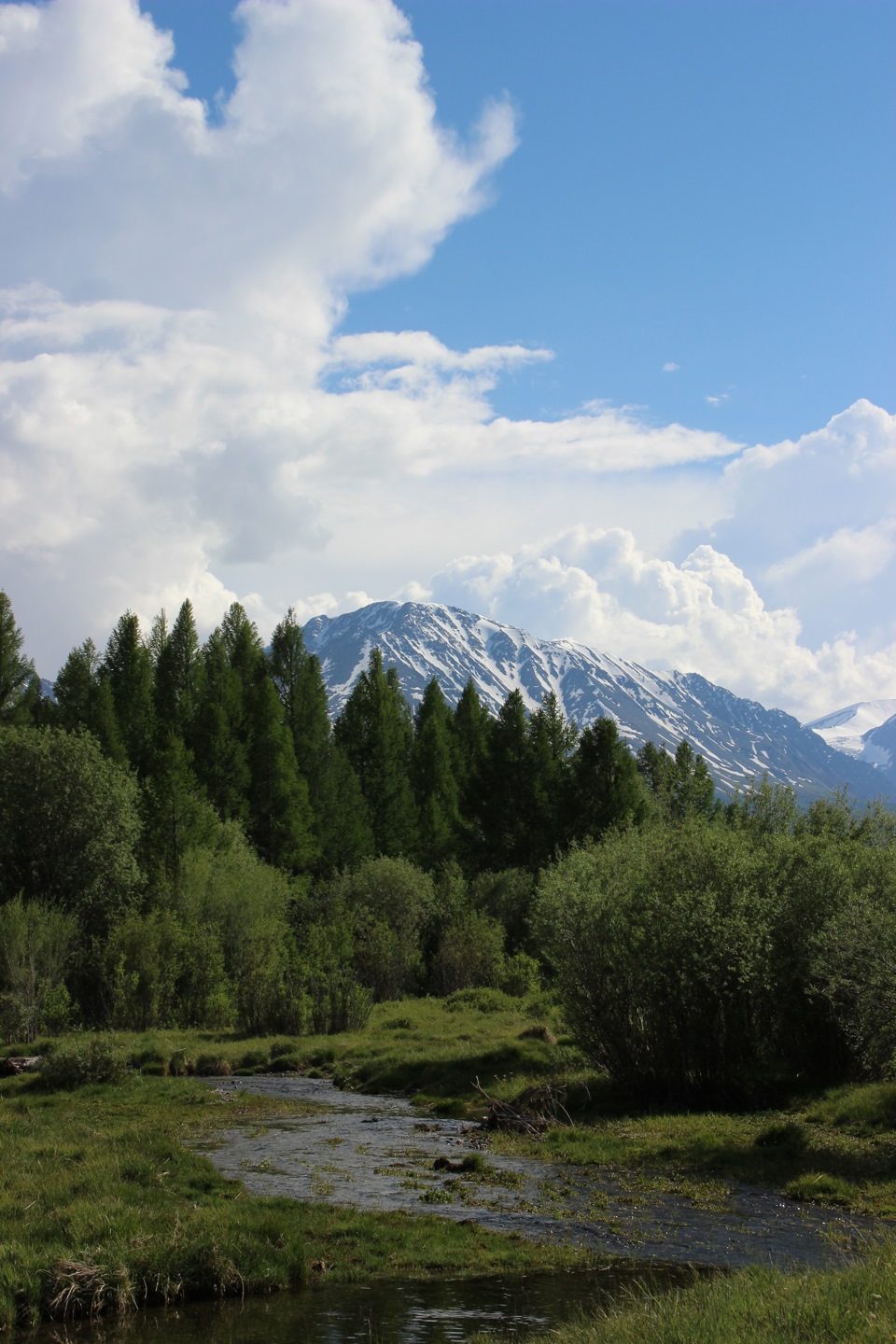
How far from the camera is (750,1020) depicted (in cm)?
2867

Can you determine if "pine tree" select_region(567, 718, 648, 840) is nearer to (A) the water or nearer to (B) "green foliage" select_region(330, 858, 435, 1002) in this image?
(B) "green foliage" select_region(330, 858, 435, 1002)

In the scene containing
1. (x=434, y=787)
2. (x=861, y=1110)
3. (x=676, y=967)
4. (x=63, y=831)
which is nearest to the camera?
(x=861, y=1110)

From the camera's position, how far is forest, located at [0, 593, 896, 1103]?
28.7 meters

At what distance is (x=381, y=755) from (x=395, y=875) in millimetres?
18056

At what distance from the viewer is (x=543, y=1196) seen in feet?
65.4

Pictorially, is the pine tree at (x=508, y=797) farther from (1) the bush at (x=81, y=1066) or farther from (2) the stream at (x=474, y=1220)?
(2) the stream at (x=474, y=1220)

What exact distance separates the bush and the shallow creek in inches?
327

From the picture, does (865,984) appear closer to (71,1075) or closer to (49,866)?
(71,1075)

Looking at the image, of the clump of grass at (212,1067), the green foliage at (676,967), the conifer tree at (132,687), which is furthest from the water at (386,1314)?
the conifer tree at (132,687)

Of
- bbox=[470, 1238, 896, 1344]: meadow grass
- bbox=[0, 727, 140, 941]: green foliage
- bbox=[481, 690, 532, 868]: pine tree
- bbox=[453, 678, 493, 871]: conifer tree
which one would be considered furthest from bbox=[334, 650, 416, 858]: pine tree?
bbox=[470, 1238, 896, 1344]: meadow grass

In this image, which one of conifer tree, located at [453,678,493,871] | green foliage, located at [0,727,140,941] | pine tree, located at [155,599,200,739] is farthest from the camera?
conifer tree, located at [453,678,493,871]

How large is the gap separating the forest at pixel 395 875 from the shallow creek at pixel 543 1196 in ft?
22.6

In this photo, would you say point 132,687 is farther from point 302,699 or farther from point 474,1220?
point 474,1220

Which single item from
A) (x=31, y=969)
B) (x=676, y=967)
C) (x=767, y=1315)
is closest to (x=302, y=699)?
(x=31, y=969)
